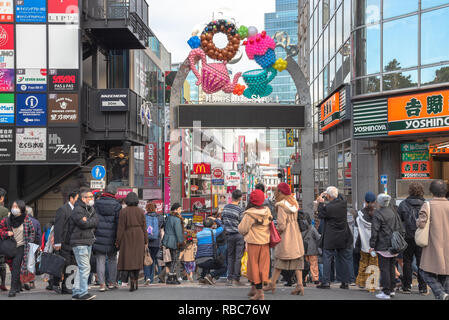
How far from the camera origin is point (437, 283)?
25.0 feet

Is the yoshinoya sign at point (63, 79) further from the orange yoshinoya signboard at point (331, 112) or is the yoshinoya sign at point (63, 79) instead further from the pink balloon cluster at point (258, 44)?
the orange yoshinoya signboard at point (331, 112)

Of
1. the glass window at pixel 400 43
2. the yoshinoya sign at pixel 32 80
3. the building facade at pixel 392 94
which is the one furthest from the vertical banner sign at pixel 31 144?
the glass window at pixel 400 43

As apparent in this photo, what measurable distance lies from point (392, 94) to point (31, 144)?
14370 millimetres

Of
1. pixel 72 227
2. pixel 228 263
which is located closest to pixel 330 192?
pixel 228 263

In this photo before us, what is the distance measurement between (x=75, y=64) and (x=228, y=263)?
13285 mm

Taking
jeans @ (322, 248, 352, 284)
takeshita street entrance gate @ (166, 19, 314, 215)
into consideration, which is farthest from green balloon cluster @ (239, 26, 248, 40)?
jeans @ (322, 248, 352, 284)

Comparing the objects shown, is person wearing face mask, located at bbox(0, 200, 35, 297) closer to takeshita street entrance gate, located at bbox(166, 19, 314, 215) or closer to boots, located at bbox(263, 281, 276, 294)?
boots, located at bbox(263, 281, 276, 294)

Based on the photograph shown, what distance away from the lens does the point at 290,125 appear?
731 inches

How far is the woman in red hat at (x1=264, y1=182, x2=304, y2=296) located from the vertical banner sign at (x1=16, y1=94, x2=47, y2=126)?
14301 mm

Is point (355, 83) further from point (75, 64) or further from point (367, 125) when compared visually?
point (75, 64)

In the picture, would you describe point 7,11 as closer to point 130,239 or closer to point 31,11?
point 31,11

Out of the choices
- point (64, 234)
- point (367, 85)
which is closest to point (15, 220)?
point (64, 234)

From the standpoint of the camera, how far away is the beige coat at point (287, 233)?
28.6 feet

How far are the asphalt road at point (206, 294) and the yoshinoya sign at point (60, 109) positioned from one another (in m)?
11.4
